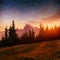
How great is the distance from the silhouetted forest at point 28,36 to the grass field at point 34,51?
0.07 metres

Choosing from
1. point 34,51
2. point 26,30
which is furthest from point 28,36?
point 34,51

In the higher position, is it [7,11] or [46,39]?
[7,11]

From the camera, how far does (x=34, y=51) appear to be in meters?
2.92

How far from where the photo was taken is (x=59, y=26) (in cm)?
307

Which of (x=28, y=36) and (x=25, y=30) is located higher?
(x=25, y=30)

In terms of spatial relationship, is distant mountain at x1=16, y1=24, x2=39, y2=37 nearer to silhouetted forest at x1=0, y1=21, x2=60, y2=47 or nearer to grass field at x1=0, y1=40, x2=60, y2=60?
silhouetted forest at x1=0, y1=21, x2=60, y2=47

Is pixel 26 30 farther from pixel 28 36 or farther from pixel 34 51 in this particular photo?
pixel 34 51

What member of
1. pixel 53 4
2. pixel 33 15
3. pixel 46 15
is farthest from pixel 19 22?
pixel 53 4

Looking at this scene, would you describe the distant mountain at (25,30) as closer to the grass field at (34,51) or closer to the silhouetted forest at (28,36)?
the silhouetted forest at (28,36)

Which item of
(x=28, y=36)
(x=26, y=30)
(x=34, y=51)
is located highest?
(x=26, y=30)

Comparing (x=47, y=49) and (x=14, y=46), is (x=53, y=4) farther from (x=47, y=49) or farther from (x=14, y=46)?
(x=14, y=46)

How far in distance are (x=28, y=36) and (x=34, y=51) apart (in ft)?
0.94

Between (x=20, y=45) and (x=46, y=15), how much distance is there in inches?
27.1

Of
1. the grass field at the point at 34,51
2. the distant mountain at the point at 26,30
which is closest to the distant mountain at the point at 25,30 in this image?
the distant mountain at the point at 26,30
